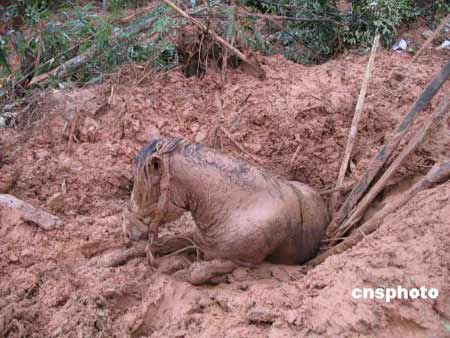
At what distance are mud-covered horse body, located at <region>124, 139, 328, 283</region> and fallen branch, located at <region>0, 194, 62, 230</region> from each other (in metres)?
0.69

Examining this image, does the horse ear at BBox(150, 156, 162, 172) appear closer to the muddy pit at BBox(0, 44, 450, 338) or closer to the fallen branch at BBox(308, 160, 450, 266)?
the muddy pit at BBox(0, 44, 450, 338)

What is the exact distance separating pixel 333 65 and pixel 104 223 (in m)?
2.90

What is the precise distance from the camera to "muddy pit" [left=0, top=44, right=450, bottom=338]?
2.99m

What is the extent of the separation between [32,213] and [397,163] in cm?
280

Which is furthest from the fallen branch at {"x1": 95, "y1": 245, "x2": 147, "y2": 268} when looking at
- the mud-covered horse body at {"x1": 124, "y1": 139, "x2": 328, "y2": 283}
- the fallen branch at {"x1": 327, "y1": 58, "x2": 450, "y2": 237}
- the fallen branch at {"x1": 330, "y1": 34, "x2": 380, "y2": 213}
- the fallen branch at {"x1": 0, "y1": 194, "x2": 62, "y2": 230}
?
the fallen branch at {"x1": 330, "y1": 34, "x2": 380, "y2": 213}

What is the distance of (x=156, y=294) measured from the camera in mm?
3664

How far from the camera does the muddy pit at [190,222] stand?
2994 millimetres

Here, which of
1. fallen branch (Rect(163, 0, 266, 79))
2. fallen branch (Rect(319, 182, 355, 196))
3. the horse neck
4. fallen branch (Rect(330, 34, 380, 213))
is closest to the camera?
the horse neck

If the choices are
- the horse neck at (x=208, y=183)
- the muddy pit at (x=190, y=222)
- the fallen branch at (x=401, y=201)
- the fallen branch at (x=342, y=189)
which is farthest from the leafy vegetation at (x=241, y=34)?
the fallen branch at (x=401, y=201)

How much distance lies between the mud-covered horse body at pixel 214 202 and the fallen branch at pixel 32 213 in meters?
0.69

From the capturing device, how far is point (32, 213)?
429 cm

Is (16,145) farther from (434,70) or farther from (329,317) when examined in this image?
(434,70)

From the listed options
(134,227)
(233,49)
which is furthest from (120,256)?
(233,49)

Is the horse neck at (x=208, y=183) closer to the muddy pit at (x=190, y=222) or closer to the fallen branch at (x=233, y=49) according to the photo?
the muddy pit at (x=190, y=222)
